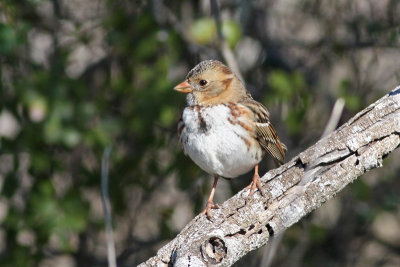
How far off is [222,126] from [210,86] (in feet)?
1.19

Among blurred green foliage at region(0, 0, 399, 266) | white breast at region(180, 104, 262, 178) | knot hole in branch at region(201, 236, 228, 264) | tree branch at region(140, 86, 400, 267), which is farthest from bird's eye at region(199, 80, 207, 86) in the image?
knot hole in branch at region(201, 236, 228, 264)

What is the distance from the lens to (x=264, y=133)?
453 cm

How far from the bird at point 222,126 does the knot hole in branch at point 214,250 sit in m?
0.89

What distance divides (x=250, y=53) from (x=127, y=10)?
48.4 inches

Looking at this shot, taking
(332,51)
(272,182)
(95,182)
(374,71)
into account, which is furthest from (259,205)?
(374,71)

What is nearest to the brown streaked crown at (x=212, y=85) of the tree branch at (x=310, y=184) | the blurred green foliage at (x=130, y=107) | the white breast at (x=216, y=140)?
the white breast at (x=216, y=140)

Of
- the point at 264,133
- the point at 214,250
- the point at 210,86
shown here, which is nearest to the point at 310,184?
the point at 214,250

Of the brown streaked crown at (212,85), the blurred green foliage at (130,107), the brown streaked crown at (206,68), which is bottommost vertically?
the blurred green foliage at (130,107)

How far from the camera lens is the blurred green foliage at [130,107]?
536 centimetres

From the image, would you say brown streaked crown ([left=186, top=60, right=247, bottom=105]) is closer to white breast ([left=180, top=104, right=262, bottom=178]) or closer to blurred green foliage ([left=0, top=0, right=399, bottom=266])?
white breast ([left=180, top=104, right=262, bottom=178])

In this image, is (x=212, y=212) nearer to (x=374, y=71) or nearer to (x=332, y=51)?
(x=332, y=51)

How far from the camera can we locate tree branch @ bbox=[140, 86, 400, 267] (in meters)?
3.26

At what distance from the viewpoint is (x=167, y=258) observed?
10.8 ft

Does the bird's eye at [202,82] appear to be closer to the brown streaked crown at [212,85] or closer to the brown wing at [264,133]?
the brown streaked crown at [212,85]
